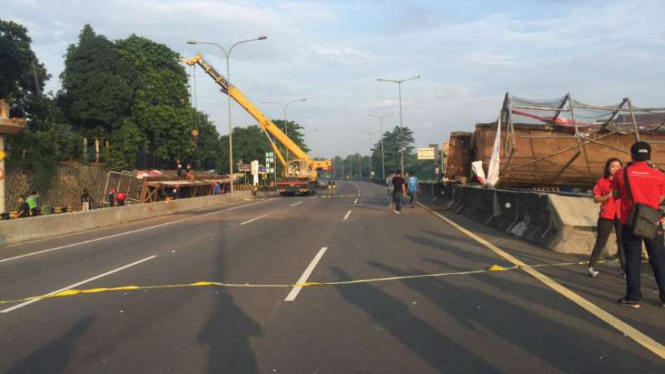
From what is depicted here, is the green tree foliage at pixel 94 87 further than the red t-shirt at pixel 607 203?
Yes

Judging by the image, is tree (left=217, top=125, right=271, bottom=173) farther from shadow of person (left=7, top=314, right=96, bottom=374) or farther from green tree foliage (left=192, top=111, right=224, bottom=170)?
shadow of person (left=7, top=314, right=96, bottom=374)

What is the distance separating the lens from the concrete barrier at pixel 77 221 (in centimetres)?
1560

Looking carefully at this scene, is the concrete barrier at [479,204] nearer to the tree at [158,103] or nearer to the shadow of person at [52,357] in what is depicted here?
the shadow of person at [52,357]

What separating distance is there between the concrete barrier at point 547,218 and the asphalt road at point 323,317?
46 centimetres

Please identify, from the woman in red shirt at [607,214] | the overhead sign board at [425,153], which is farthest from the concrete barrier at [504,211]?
the overhead sign board at [425,153]

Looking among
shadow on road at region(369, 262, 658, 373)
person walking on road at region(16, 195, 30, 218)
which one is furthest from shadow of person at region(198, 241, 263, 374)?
person walking on road at region(16, 195, 30, 218)

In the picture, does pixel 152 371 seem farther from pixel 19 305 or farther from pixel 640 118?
pixel 640 118

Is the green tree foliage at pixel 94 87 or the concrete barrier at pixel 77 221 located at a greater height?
the green tree foliage at pixel 94 87

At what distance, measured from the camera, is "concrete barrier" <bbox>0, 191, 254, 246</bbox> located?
15602 mm

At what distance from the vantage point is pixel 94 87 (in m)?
39.9

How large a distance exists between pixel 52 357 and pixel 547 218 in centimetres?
939

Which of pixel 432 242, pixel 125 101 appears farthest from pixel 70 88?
pixel 432 242

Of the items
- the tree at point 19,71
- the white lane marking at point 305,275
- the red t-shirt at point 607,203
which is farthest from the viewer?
the tree at point 19,71

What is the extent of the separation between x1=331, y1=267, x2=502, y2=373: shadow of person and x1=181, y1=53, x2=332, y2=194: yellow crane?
103 feet
